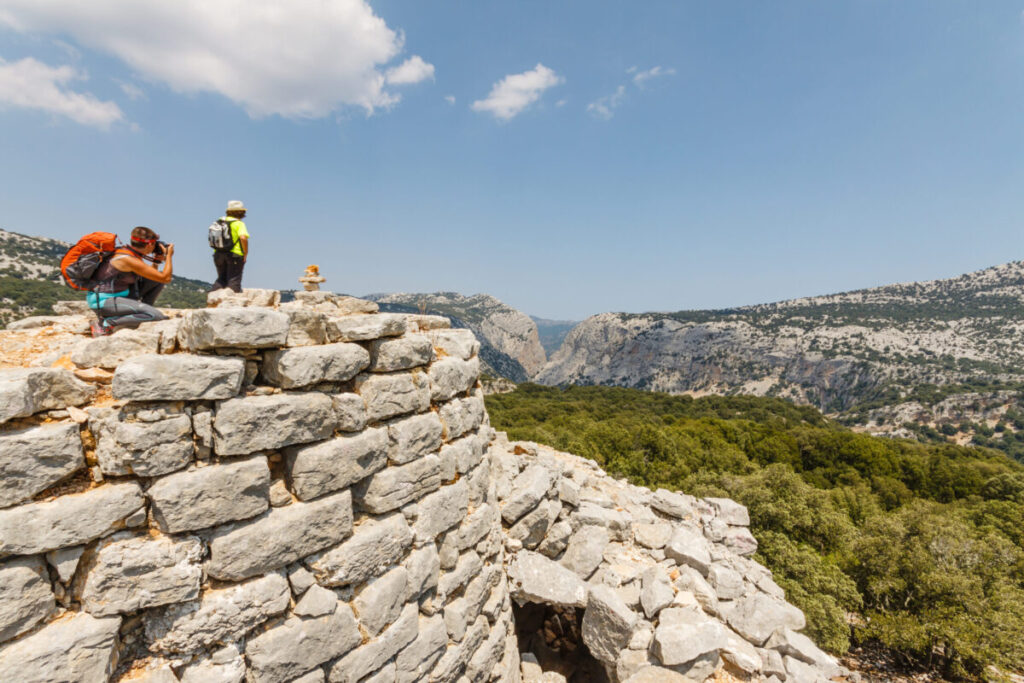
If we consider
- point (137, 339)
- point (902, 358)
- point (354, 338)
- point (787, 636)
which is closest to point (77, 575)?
point (137, 339)

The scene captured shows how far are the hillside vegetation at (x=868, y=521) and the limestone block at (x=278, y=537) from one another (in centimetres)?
1503

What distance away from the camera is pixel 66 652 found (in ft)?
10.0

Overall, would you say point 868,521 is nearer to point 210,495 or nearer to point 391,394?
point 391,394

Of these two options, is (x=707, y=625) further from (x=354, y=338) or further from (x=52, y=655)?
(x=52, y=655)

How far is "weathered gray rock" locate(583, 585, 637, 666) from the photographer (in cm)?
714

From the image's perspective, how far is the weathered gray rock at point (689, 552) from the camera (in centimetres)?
914

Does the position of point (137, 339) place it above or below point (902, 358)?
above

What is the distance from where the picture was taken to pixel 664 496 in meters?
12.7

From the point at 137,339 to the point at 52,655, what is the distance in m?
2.39

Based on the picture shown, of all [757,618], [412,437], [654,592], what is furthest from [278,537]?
[757,618]

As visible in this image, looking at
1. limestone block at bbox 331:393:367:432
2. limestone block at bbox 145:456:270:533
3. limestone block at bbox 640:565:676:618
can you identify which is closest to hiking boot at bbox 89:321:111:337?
limestone block at bbox 145:456:270:533

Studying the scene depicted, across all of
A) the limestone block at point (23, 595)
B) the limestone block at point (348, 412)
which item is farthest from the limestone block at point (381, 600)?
the limestone block at point (23, 595)

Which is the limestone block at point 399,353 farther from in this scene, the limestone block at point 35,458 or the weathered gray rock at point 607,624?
the weathered gray rock at point 607,624

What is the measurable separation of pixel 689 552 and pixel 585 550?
8.27ft
